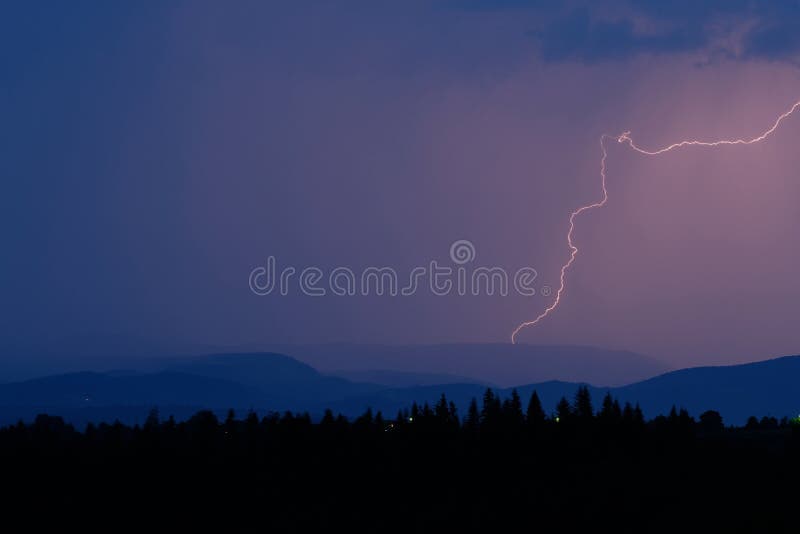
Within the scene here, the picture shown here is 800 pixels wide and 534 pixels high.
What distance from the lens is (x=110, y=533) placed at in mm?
78500

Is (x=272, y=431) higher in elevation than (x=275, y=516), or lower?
higher

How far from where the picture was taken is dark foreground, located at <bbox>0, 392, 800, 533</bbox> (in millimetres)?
63531

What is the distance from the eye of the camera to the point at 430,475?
262 feet

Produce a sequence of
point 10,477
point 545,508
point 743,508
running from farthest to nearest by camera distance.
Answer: point 10,477
point 545,508
point 743,508

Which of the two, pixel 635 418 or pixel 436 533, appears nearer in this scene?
pixel 436 533

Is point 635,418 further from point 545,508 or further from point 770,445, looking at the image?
point 545,508

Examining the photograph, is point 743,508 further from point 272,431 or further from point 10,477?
point 10,477

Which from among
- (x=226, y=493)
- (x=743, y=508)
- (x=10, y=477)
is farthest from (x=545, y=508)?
(x=10, y=477)

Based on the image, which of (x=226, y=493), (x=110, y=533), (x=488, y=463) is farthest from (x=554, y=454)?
(x=110, y=533)

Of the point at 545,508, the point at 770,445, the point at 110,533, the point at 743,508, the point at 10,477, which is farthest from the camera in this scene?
the point at 10,477

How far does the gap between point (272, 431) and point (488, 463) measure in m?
23.2

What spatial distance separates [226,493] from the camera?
82500 mm

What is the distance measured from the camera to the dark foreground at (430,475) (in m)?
63.5

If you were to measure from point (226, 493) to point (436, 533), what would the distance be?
23286 millimetres
